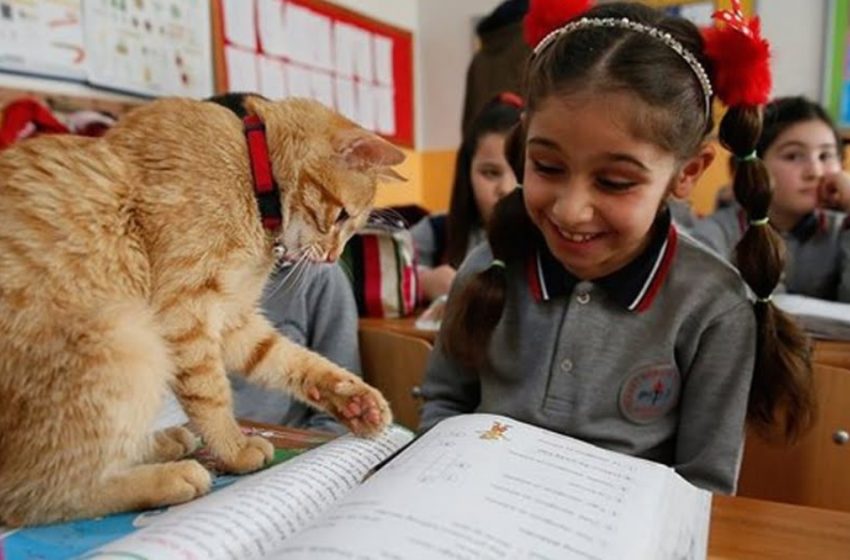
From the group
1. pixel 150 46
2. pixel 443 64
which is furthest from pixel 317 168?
pixel 443 64

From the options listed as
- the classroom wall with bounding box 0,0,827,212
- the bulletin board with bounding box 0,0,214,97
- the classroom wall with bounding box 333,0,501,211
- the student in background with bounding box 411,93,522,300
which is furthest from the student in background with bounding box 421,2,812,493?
the classroom wall with bounding box 333,0,501,211

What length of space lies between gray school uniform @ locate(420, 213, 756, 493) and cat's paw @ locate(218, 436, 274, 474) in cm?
36

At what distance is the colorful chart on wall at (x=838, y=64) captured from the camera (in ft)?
6.57

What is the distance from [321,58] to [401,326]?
49.4 inches

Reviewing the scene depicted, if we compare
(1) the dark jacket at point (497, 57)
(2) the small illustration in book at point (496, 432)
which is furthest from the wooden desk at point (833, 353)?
(1) the dark jacket at point (497, 57)

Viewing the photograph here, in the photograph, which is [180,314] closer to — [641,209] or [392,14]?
[641,209]

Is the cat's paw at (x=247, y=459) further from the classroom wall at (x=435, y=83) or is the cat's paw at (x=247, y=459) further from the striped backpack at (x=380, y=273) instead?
the classroom wall at (x=435, y=83)

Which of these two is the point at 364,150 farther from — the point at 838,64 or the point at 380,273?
the point at 838,64

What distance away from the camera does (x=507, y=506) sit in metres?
0.41

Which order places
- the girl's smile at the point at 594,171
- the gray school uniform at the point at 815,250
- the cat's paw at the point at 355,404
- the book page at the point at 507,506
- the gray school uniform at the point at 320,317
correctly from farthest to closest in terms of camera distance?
the gray school uniform at the point at 815,250 < the gray school uniform at the point at 320,317 < the girl's smile at the point at 594,171 < the cat's paw at the point at 355,404 < the book page at the point at 507,506

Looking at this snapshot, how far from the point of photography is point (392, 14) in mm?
2561

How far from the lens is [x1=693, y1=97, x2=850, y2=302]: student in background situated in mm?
1531

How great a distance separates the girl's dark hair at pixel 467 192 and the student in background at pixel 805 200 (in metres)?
0.57

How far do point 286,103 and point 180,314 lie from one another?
0.29m
